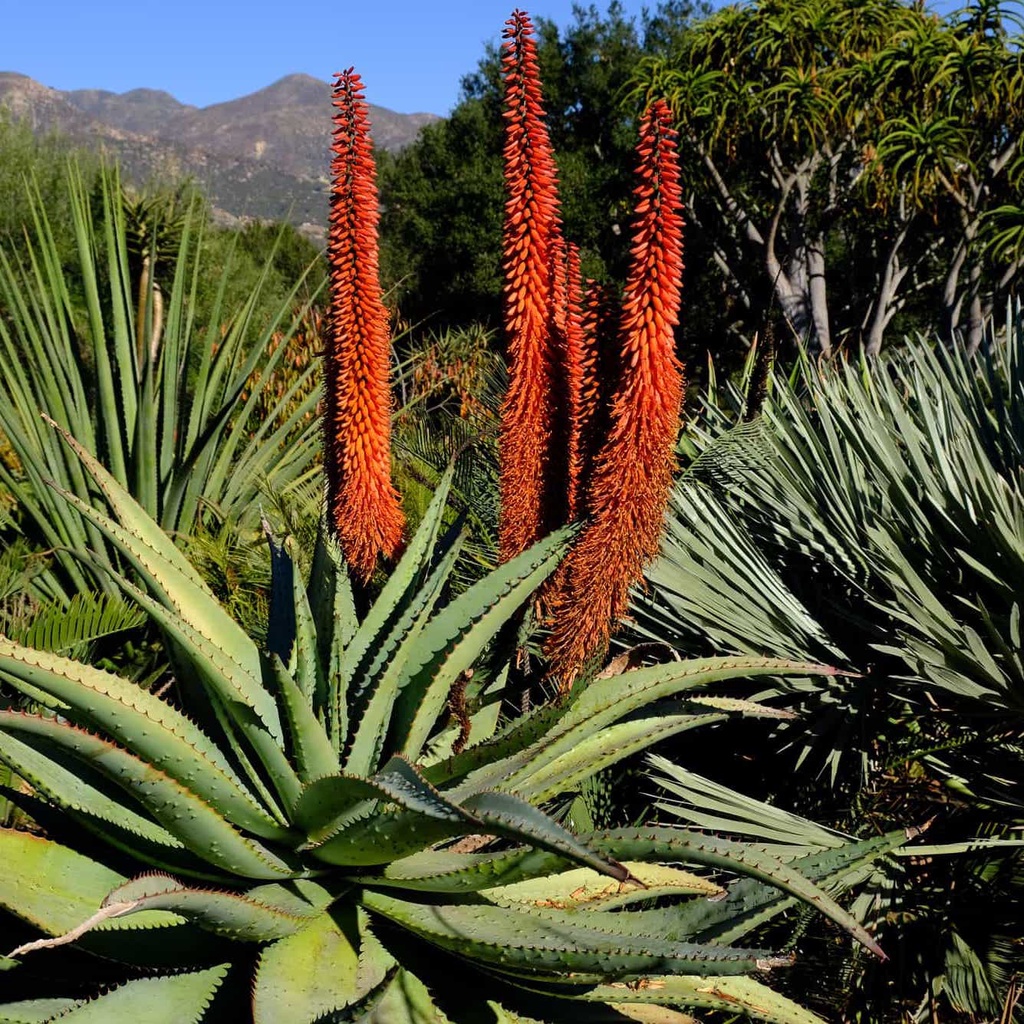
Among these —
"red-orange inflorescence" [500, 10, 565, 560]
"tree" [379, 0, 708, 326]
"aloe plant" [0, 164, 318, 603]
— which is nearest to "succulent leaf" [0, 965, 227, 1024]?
"red-orange inflorescence" [500, 10, 565, 560]

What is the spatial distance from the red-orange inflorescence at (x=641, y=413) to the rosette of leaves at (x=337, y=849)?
237mm

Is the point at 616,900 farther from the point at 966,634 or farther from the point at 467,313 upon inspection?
the point at 467,313

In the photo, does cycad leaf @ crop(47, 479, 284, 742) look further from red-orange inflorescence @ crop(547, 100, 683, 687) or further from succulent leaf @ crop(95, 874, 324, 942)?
red-orange inflorescence @ crop(547, 100, 683, 687)

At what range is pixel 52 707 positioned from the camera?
1676mm

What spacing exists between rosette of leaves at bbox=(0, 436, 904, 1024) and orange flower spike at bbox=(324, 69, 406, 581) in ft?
1.25

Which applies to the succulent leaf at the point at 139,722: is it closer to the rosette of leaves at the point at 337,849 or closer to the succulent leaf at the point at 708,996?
the rosette of leaves at the point at 337,849

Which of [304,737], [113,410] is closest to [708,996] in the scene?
[304,737]

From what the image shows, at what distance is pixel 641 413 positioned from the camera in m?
2.09

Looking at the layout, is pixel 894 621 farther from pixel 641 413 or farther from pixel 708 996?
pixel 708 996

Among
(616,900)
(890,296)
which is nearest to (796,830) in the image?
(616,900)

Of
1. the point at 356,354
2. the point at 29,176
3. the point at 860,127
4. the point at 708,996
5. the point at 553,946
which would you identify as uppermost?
the point at 860,127

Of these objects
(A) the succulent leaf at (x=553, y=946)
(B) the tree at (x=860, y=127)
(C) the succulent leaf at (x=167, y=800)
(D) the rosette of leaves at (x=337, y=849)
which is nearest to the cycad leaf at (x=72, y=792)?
(D) the rosette of leaves at (x=337, y=849)

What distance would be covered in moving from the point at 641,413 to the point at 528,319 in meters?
0.39

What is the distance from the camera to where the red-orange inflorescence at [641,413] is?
2.07 metres
